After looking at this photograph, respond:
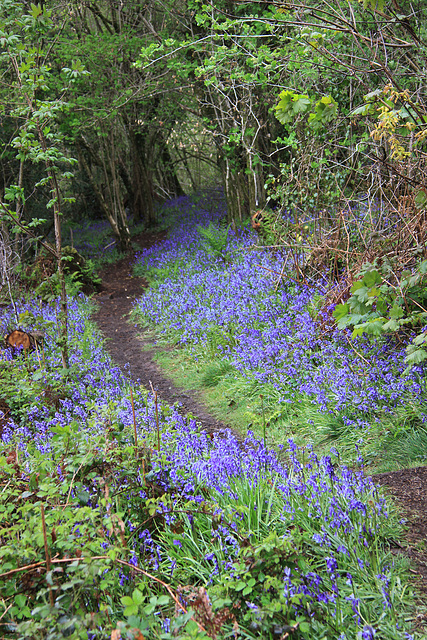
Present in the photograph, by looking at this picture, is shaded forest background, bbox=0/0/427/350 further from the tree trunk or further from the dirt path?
the dirt path

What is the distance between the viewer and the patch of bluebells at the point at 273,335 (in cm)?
438

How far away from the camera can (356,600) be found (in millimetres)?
2090

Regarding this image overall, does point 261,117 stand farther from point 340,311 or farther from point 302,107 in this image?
point 340,311

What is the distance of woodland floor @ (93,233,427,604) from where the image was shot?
263cm

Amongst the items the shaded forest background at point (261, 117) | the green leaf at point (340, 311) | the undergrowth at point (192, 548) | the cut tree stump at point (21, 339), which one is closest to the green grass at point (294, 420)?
the undergrowth at point (192, 548)

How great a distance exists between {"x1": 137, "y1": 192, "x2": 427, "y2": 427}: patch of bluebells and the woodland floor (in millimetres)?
618

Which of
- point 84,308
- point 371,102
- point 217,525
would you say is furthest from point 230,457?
point 84,308

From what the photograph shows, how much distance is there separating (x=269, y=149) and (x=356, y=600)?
11.5m

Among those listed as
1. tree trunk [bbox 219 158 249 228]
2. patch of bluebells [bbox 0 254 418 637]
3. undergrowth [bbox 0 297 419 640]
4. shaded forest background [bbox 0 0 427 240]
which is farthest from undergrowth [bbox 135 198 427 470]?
tree trunk [bbox 219 158 249 228]

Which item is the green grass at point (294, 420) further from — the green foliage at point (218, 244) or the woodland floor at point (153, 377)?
the green foliage at point (218, 244)

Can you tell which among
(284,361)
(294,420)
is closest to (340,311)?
(294,420)

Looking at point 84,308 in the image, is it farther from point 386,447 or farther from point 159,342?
point 386,447

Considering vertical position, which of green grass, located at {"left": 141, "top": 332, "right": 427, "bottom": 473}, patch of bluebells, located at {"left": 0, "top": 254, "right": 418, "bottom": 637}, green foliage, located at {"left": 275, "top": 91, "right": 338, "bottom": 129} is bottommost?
green grass, located at {"left": 141, "top": 332, "right": 427, "bottom": 473}

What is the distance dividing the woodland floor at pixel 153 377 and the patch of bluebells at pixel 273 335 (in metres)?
0.62
